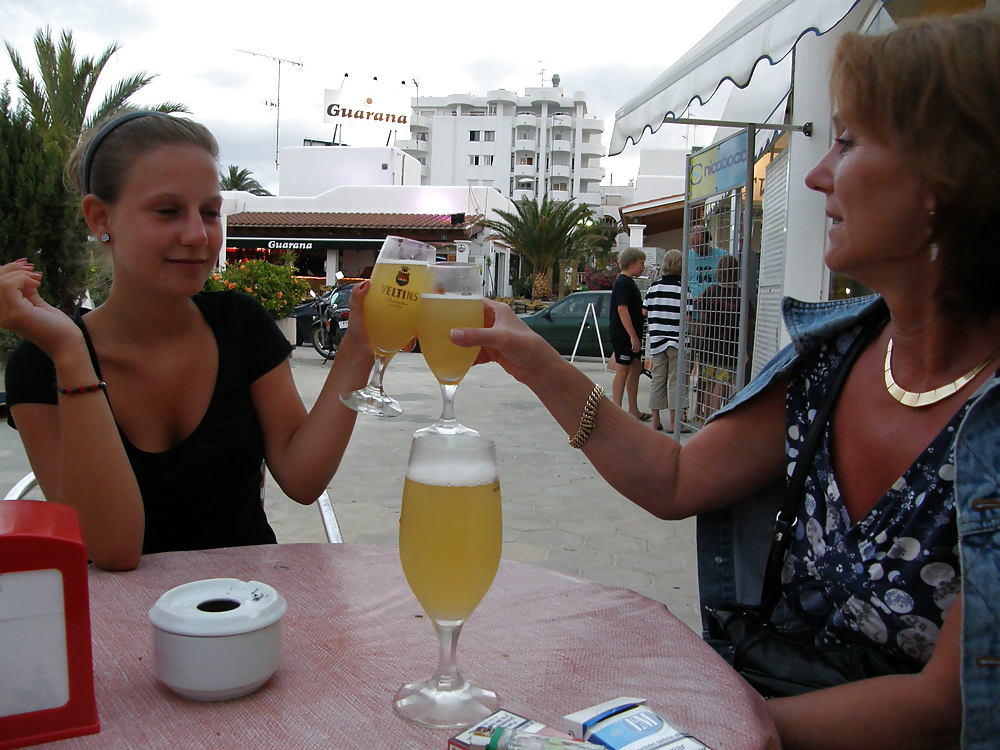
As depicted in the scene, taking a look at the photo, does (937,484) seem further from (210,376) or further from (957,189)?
(210,376)

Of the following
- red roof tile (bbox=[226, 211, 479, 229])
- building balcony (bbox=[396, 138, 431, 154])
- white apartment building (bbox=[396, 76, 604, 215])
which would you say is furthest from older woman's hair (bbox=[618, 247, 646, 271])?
building balcony (bbox=[396, 138, 431, 154])

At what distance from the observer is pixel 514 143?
7300cm

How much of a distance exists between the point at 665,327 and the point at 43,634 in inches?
254

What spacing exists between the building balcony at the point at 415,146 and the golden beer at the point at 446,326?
239 feet

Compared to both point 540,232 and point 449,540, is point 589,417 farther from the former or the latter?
point 540,232

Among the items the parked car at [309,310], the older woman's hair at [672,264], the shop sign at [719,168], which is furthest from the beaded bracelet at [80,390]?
the parked car at [309,310]

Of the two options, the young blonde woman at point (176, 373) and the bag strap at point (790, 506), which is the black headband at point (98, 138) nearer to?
the young blonde woman at point (176, 373)

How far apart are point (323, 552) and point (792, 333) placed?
995 millimetres

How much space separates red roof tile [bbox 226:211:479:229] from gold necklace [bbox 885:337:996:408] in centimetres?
2494

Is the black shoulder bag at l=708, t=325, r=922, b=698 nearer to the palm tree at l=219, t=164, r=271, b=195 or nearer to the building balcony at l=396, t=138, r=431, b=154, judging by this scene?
the palm tree at l=219, t=164, r=271, b=195

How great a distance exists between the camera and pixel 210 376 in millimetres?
1758

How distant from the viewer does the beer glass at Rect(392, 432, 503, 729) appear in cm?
83

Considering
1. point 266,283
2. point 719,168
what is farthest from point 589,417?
point 266,283

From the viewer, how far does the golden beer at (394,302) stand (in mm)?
1335
